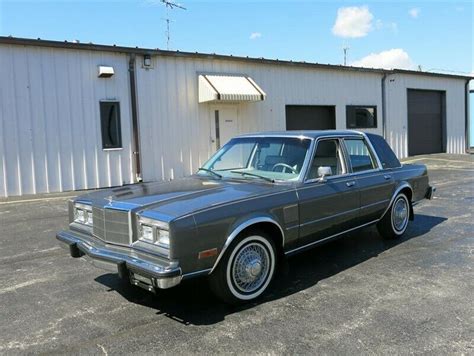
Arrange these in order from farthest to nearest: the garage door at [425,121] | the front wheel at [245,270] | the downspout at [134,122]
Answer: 1. the garage door at [425,121]
2. the downspout at [134,122]
3. the front wheel at [245,270]

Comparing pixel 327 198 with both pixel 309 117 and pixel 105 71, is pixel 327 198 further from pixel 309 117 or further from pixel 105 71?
pixel 309 117

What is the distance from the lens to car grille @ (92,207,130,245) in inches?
156

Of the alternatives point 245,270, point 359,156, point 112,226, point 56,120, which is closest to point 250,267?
point 245,270

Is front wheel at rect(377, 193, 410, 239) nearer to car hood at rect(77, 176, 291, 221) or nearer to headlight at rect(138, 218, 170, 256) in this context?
car hood at rect(77, 176, 291, 221)

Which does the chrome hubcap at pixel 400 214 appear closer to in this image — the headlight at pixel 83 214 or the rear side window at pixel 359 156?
the rear side window at pixel 359 156

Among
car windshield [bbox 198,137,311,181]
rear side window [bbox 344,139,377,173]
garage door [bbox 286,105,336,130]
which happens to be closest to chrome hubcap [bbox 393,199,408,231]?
rear side window [bbox 344,139,377,173]

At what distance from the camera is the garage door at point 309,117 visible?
16.2 m

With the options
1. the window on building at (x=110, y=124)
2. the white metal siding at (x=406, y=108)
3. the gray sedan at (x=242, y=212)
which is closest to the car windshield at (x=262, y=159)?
the gray sedan at (x=242, y=212)

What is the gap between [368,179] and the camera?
18.9 feet

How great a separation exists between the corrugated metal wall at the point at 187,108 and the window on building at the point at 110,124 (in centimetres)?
63

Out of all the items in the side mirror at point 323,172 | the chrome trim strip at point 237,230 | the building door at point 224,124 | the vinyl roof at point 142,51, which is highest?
the vinyl roof at point 142,51

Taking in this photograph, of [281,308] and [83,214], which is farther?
[83,214]

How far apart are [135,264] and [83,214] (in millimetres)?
1216

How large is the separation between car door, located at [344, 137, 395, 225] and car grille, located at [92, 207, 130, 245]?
2842 mm
